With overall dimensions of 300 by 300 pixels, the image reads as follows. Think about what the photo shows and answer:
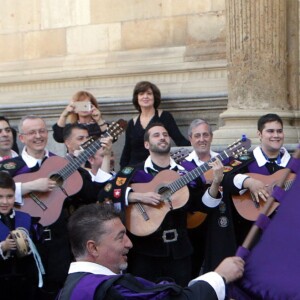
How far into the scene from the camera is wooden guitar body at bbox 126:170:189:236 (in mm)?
8328

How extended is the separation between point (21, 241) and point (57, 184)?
973mm

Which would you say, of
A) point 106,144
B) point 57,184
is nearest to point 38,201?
point 57,184

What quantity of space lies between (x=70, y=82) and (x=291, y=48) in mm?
3232

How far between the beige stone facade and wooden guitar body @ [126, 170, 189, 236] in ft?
9.08

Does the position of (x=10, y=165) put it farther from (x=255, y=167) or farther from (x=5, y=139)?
(x=255, y=167)

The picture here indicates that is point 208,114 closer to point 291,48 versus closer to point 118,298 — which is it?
point 291,48

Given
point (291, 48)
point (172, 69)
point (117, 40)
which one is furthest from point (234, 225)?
point (117, 40)

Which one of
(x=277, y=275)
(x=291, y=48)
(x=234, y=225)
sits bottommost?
(x=234, y=225)

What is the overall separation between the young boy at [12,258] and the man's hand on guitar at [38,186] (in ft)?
1.37

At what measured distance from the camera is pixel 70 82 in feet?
42.1

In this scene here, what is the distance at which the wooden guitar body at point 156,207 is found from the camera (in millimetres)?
8328

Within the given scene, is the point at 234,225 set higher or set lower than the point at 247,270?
lower

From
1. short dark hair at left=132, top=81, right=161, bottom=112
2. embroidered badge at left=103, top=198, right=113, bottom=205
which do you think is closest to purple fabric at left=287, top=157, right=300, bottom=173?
embroidered badge at left=103, top=198, right=113, bottom=205

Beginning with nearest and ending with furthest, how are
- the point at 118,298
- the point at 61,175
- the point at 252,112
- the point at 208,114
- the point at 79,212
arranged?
the point at 118,298 → the point at 79,212 → the point at 61,175 → the point at 252,112 → the point at 208,114
